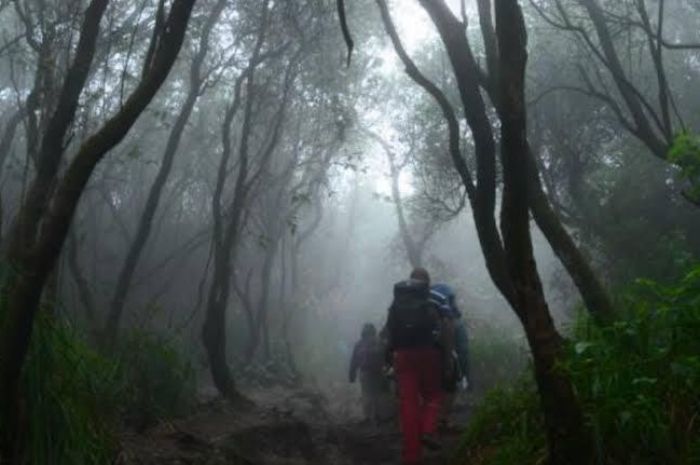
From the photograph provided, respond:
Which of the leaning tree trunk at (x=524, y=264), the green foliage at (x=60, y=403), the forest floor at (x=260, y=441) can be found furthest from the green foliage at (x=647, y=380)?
the green foliage at (x=60, y=403)

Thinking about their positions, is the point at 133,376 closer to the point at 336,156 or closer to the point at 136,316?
the point at 136,316

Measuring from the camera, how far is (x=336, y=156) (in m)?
26.5

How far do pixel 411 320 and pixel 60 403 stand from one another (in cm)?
342

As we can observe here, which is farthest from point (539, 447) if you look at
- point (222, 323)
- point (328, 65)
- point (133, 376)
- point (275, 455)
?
point (328, 65)

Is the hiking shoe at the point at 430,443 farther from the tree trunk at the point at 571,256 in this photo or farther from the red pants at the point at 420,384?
the tree trunk at the point at 571,256

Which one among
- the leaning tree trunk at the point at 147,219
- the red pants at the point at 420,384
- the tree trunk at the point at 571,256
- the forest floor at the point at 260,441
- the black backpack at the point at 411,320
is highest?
the leaning tree trunk at the point at 147,219

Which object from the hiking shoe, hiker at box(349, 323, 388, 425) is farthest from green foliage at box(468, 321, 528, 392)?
the hiking shoe

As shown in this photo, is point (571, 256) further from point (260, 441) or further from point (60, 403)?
point (60, 403)

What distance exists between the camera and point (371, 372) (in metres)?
11.5

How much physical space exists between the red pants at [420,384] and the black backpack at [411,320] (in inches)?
3.5

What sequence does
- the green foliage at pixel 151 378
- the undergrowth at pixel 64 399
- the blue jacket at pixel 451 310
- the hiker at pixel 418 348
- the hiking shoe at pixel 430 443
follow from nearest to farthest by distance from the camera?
the undergrowth at pixel 64 399
the hiker at pixel 418 348
the hiking shoe at pixel 430 443
the blue jacket at pixel 451 310
the green foliage at pixel 151 378

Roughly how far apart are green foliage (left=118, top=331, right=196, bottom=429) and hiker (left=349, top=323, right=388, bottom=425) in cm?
298

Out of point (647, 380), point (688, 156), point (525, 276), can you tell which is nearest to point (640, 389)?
point (647, 380)

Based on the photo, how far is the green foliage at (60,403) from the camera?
460 centimetres
